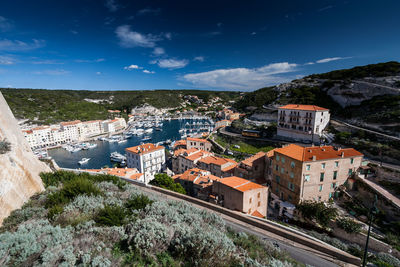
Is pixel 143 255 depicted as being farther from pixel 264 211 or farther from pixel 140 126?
pixel 140 126

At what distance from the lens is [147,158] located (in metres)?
36.2

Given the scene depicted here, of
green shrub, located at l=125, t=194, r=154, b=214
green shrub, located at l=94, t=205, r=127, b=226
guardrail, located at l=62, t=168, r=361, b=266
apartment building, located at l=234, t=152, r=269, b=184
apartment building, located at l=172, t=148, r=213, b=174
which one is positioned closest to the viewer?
green shrub, located at l=94, t=205, r=127, b=226

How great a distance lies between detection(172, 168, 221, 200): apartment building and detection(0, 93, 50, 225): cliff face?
15362 millimetres

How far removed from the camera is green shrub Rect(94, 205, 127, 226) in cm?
535

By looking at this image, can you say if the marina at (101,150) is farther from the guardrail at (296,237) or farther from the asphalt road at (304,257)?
the asphalt road at (304,257)

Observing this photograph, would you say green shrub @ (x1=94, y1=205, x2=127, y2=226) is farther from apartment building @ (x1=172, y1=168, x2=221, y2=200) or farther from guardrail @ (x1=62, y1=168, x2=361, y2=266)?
apartment building @ (x1=172, y1=168, x2=221, y2=200)

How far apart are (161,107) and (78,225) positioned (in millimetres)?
A: 138799

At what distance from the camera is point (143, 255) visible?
443 centimetres

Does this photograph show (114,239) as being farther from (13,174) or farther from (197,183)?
(197,183)

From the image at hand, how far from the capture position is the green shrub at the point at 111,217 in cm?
535

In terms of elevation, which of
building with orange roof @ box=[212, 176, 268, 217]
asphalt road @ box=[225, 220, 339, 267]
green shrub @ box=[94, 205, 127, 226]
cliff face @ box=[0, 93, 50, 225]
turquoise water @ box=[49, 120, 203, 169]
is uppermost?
cliff face @ box=[0, 93, 50, 225]

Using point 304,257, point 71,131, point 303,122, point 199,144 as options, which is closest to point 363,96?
point 303,122

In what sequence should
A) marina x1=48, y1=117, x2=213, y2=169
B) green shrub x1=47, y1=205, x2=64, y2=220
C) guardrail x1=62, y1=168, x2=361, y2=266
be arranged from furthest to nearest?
marina x1=48, y1=117, x2=213, y2=169 → guardrail x1=62, y1=168, x2=361, y2=266 → green shrub x1=47, y1=205, x2=64, y2=220

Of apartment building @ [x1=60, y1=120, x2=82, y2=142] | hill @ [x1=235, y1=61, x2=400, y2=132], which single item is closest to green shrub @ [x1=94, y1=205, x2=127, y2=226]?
hill @ [x1=235, y1=61, x2=400, y2=132]
